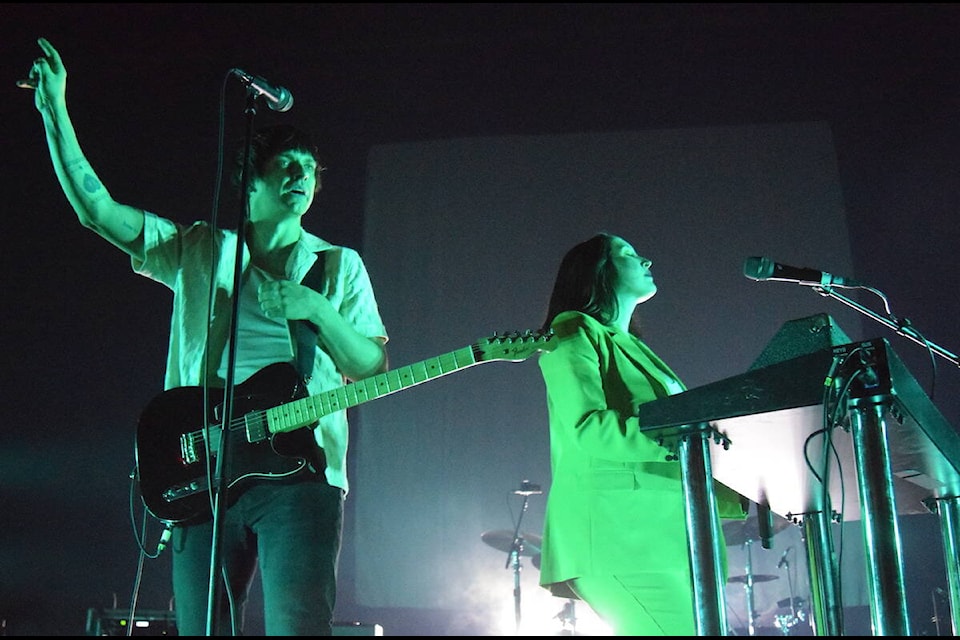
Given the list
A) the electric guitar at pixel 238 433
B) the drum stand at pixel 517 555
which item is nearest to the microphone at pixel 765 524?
the electric guitar at pixel 238 433

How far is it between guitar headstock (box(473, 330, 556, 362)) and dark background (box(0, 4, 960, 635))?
2252mm

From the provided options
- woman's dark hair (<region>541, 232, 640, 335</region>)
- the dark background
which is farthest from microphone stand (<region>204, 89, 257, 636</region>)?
the dark background

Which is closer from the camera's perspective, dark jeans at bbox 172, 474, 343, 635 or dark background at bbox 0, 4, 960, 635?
dark jeans at bbox 172, 474, 343, 635

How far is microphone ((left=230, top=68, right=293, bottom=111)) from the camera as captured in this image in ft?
6.80

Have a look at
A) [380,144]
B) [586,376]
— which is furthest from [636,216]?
[586,376]

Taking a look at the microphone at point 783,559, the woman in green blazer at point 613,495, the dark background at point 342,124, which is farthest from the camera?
the microphone at point 783,559

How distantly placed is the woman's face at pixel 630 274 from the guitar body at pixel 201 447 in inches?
35.5

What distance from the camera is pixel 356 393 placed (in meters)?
2.25

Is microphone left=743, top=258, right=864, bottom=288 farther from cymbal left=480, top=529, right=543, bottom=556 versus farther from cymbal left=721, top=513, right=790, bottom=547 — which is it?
cymbal left=721, top=513, right=790, bottom=547

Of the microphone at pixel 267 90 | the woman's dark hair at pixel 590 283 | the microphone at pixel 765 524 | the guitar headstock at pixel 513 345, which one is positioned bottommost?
the microphone at pixel 765 524

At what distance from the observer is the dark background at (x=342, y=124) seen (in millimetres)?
4281

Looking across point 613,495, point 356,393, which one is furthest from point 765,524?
point 356,393

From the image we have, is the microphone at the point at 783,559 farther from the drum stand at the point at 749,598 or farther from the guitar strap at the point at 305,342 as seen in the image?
the guitar strap at the point at 305,342

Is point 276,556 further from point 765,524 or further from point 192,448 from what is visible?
point 765,524
